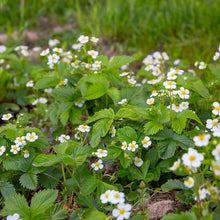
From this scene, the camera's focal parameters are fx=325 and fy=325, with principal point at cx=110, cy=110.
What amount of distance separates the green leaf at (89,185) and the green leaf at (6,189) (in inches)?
17.1

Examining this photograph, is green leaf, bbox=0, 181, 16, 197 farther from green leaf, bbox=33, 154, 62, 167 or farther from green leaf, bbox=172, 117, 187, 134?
green leaf, bbox=172, 117, 187, 134

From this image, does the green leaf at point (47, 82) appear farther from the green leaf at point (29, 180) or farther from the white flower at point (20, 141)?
the green leaf at point (29, 180)

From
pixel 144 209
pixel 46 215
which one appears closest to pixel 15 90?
pixel 46 215

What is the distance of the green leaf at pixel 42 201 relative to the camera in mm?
1659

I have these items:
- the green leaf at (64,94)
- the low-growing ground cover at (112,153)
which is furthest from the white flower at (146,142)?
the green leaf at (64,94)

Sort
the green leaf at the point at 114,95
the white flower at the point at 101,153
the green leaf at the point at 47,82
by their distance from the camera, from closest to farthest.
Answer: the white flower at the point at 101,153, the green leaf at the point at 114,95, the green leaf at the point at 47,82

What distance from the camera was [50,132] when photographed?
2.59m

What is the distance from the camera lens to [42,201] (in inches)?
66.8

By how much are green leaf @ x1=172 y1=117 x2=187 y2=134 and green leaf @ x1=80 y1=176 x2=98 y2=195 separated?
1.75ft

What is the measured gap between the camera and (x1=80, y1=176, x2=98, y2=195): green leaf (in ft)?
5.74

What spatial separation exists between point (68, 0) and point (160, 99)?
2.85 metres

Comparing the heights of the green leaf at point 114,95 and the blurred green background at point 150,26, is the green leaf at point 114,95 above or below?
above

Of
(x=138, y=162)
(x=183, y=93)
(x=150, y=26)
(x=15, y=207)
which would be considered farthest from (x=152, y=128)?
(x=150, y=26)

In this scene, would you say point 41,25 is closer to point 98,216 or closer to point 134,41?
point 134,41
